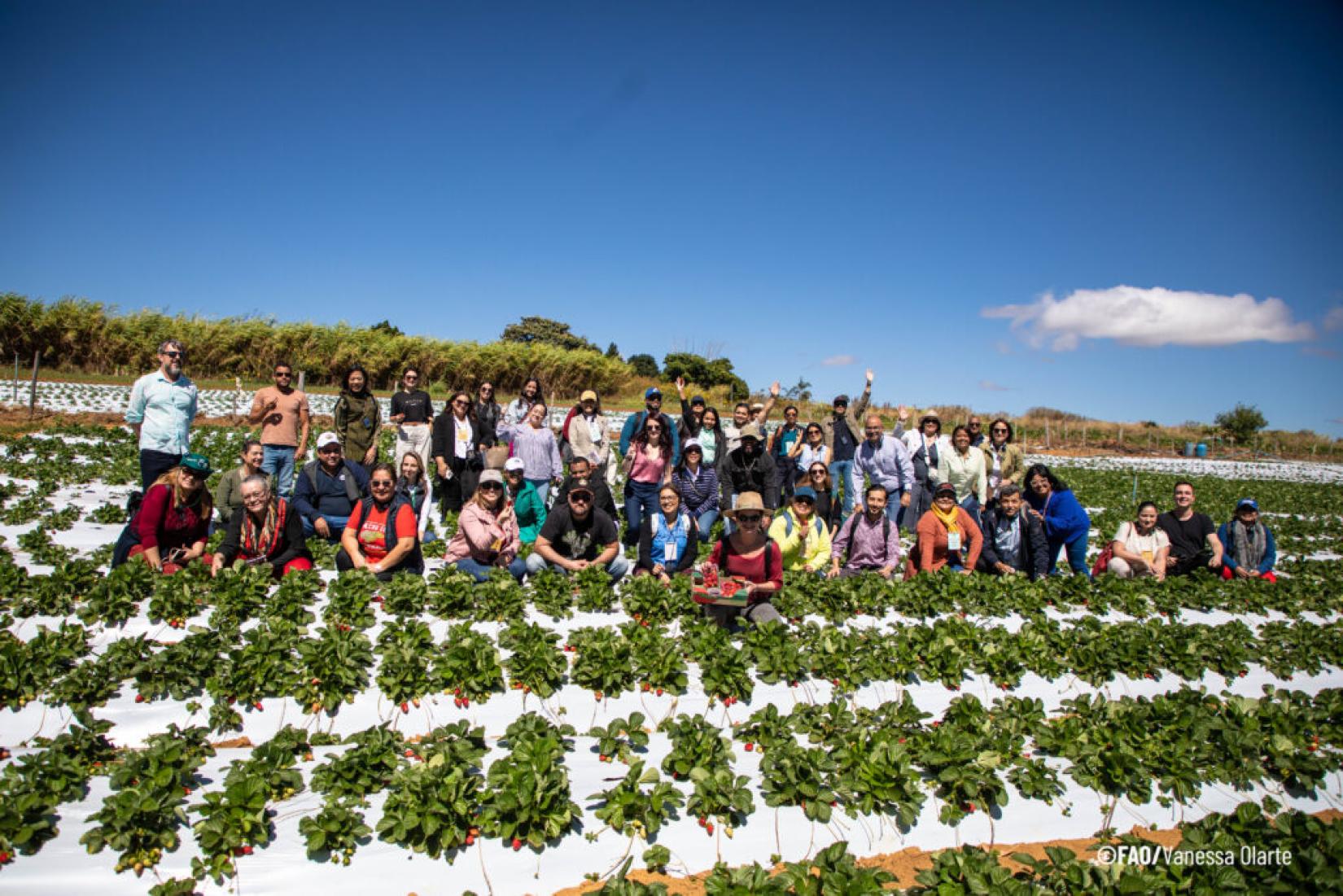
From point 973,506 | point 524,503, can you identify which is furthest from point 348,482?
point 973,506

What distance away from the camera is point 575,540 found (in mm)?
7070

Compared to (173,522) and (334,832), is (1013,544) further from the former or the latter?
(173,522)

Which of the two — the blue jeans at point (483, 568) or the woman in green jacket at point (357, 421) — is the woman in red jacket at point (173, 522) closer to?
the woman in green jacket at point (357, 421)

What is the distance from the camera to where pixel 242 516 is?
6.52 meters

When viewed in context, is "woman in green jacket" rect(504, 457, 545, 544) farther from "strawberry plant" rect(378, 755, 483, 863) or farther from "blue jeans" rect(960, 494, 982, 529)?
"blue jeans" rect(960, 494, 982, 529)

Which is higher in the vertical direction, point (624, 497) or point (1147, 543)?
point (624, 497)

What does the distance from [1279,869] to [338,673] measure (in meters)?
5.54

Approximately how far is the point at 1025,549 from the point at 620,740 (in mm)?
6204

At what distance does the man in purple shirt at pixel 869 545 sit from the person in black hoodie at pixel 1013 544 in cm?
128

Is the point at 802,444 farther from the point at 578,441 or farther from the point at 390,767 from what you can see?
the point at 390,767

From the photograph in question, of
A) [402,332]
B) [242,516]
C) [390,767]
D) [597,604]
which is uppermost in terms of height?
[402,332]

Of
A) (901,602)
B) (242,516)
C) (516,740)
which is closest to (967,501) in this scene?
(901,602)

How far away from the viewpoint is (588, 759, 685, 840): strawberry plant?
3783 millimetres

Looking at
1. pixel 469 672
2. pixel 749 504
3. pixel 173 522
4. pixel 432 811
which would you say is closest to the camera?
pixel 432 811
